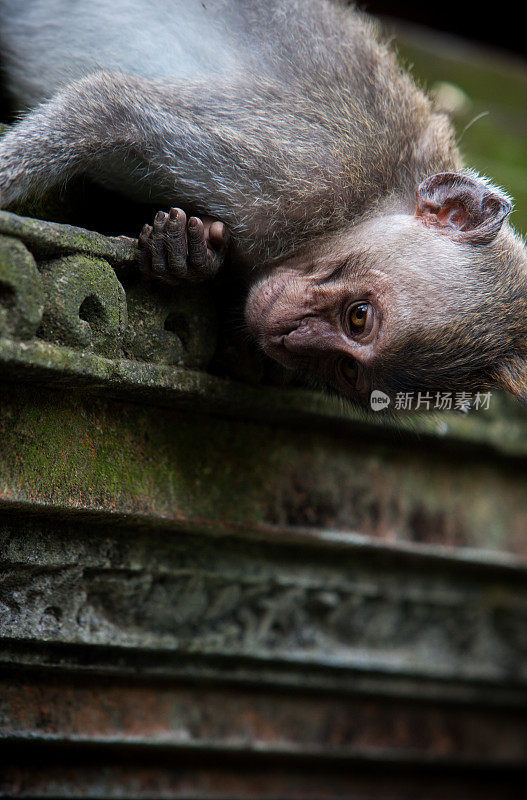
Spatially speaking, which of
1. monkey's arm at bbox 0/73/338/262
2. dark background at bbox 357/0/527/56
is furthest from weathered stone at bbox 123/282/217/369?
dark background at bbox 357/0/527/56

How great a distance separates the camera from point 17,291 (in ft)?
4.92

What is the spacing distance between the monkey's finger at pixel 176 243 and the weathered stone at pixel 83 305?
0.13 m

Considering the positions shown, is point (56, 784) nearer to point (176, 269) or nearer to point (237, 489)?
point (237, 489)

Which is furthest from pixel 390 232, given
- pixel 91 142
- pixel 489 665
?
pixel 489 665

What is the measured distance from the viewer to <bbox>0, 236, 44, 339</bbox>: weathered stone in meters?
1.49

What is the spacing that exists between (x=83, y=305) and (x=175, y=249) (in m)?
0.23

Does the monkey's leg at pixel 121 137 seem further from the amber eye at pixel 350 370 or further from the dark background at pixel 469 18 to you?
the dark background at pixel 469 18

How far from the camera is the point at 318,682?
2404mm

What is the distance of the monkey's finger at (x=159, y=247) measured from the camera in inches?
69.0

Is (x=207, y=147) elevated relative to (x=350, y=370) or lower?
elevated

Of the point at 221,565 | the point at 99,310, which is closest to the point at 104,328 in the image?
the point at 99,310

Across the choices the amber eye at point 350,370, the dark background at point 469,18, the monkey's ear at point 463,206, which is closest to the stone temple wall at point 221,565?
the amber eye at point 350,370

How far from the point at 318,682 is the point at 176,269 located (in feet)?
4.36

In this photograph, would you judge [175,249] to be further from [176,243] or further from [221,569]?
[221,569]
